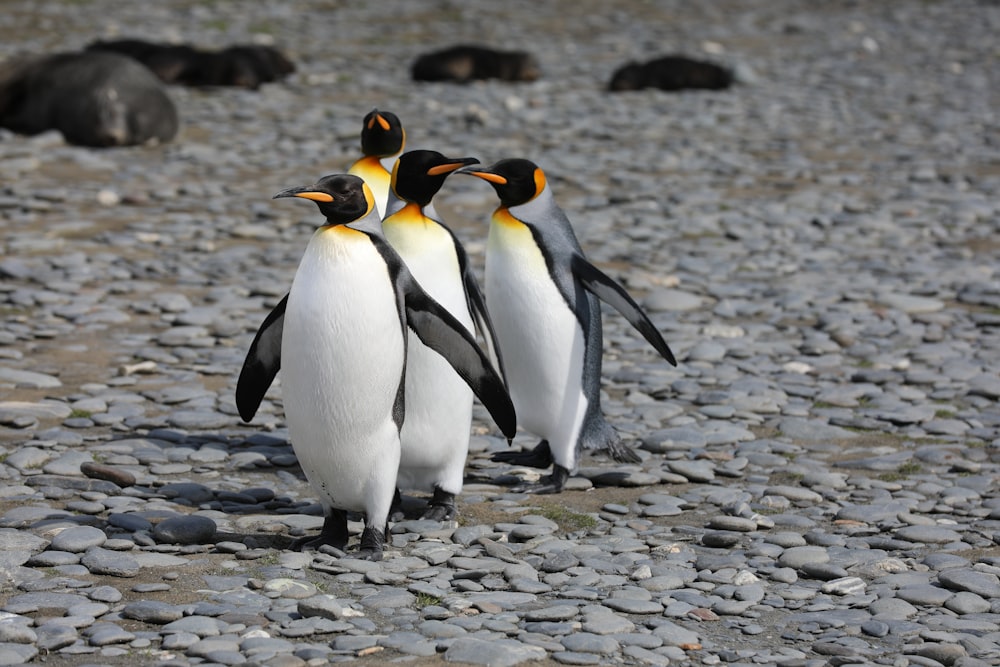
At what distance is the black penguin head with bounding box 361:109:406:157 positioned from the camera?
5.85 metres

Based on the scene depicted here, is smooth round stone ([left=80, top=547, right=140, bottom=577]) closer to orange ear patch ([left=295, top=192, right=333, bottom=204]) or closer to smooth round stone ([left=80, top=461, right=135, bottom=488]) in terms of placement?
smooth round stone ([left=80, top=461, right=135, bottom=488])

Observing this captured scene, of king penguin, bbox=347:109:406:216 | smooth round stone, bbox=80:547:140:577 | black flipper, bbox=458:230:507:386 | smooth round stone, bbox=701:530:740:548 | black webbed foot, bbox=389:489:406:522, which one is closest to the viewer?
smooth round stone, bbox=80:547:140:577

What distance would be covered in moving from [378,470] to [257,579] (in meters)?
0.52

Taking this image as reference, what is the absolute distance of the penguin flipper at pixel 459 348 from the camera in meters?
4.06

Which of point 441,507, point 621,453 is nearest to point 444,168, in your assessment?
point 441,507

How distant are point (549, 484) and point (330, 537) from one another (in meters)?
1.03

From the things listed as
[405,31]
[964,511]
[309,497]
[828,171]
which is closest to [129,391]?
[309,497]

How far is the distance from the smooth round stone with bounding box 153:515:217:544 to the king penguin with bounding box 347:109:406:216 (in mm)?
2120

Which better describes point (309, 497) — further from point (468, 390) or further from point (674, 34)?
point (674, 34)

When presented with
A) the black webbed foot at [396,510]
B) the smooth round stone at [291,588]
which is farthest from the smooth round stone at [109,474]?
the smooth round stone at [291,588]

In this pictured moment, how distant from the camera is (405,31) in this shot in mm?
18109

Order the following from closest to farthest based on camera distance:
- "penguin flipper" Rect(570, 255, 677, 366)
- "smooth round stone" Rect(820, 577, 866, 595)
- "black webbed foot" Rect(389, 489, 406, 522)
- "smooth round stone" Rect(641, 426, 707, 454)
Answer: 1. "smooth round stone" Rect(820, 577, 866, 595)
2. "black webbed foot" Rect(389, 489, 406, 522)
3. "penguin flipper" Rect(570, 255, 677, 366)
4. "smooth round stone" Rect(641, 426, 707, 454)

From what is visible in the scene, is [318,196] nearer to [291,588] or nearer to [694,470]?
[291,588]

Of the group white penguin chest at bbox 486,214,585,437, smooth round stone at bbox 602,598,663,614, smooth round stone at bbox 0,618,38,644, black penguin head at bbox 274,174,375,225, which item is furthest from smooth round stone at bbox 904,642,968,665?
smooth round stone at bbox 0,618,38,644
